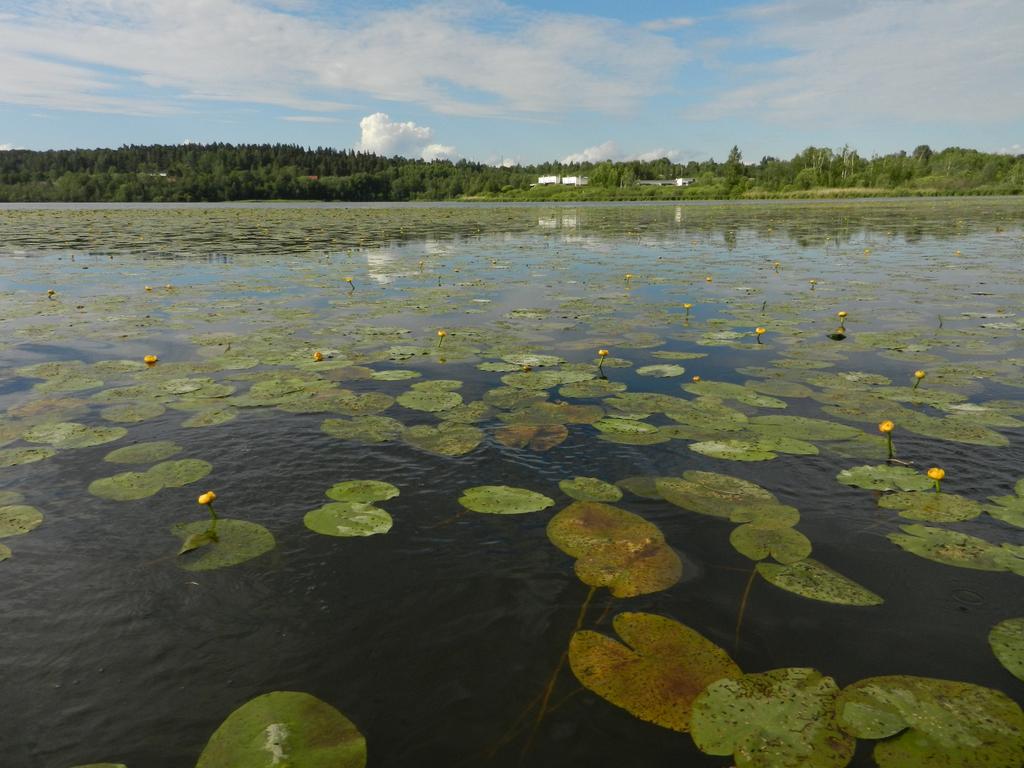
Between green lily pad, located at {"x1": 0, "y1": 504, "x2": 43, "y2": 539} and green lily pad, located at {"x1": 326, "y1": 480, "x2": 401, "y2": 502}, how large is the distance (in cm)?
189

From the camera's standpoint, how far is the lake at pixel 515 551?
2371mm

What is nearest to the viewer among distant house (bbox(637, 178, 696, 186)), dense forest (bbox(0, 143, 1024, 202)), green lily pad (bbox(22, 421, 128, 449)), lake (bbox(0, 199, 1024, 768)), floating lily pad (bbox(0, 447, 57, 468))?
lake (bbox(0, 199, 1024, 768))

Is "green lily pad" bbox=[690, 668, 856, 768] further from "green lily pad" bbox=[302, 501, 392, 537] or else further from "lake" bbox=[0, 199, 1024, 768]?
"green lily pad" bbox=[302, 501, 392, 537]

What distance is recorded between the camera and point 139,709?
248 centimetres

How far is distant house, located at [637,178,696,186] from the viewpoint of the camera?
14125cm

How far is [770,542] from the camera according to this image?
3.53 metres

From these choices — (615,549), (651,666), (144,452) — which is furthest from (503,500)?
(144,452)

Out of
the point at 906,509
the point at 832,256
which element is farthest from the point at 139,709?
the point at 832,256

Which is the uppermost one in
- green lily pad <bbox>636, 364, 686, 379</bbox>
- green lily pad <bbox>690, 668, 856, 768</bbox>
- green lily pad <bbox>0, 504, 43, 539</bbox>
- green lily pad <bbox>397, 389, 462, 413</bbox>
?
green lily pad <bbox>636, 364, 686, 379</bbox>

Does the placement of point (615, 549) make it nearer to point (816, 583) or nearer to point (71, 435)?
point (816, 583)

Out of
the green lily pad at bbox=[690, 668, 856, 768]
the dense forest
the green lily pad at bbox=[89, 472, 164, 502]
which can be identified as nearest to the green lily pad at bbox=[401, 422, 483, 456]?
the green lily pad at bbox=[89, 472, 164, 502]

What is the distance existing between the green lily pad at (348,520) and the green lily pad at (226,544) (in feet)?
1.01

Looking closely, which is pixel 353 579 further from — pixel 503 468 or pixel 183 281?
pixel 183 281

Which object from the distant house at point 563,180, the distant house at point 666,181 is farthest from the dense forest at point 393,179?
the distant house at point 563,180
